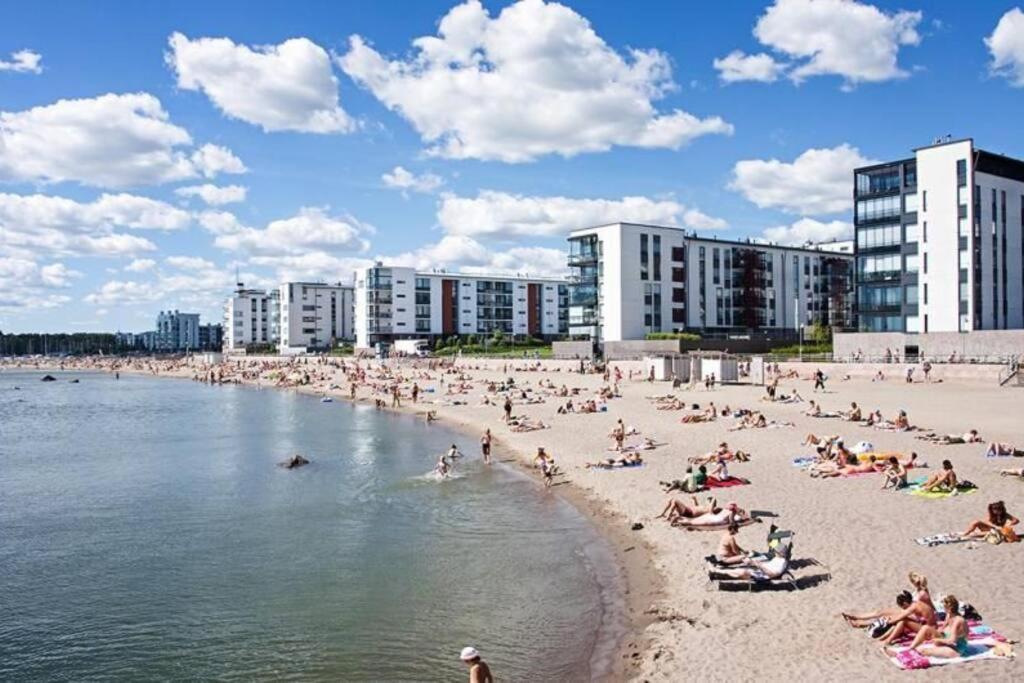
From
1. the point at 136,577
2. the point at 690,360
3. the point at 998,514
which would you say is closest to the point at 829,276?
the point at 690,360

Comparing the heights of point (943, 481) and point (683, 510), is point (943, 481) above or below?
above

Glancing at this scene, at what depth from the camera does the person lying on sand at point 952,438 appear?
26938 mm

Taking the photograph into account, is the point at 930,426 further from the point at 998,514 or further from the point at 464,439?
the point at 464,439

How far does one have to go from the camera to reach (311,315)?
162 metres

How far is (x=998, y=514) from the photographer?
15.4 m

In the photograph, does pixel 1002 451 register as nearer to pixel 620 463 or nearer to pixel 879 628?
pixel 620 463

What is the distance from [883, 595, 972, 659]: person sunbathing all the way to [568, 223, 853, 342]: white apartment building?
74.1 m

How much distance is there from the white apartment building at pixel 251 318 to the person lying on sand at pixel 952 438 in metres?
173

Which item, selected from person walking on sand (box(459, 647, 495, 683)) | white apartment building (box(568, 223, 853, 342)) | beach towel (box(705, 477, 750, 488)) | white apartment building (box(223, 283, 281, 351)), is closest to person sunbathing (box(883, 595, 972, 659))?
person walking on sand (box(459, 647, 495, 683))

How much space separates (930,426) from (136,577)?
96.0 feet

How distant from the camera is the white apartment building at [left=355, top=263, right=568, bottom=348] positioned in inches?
5084

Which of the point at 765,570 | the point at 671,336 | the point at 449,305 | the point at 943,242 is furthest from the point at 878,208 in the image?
the point at 449,305

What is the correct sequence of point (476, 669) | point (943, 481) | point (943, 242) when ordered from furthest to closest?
point (943, 242) < point (943, 481) < point (476, 669)

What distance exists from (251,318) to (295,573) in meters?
181
